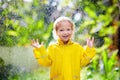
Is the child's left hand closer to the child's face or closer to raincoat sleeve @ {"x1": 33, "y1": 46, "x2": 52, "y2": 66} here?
the child's face

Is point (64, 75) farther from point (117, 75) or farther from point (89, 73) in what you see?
point (117, 75)

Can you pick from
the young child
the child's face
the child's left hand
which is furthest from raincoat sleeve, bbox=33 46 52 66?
the child's left hand

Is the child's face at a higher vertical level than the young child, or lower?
higher

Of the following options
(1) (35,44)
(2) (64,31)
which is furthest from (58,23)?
(1) (35,44)

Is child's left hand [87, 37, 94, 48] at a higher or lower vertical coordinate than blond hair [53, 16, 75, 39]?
lower

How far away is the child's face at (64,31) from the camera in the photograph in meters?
2.41

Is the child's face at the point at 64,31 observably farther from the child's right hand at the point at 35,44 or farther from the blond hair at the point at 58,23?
the child's right hand at the point at 35,44

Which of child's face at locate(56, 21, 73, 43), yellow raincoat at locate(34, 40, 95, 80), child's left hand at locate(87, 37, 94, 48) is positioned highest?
child's face at locate(56, 21, 73, 43)

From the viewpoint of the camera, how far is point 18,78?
2.62 meters

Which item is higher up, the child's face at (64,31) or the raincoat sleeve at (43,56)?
the child's face at (64,31)

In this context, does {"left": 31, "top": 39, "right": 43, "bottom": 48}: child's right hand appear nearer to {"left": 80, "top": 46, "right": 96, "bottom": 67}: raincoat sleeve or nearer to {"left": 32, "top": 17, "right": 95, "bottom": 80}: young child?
{"left": 32, "top": 17, "right": 95, "bottom": 80}: young child

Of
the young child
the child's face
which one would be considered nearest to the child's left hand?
the young child

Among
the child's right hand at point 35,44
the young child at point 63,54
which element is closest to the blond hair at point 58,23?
the young child at point 63,54

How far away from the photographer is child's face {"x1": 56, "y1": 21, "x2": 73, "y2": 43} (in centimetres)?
241
